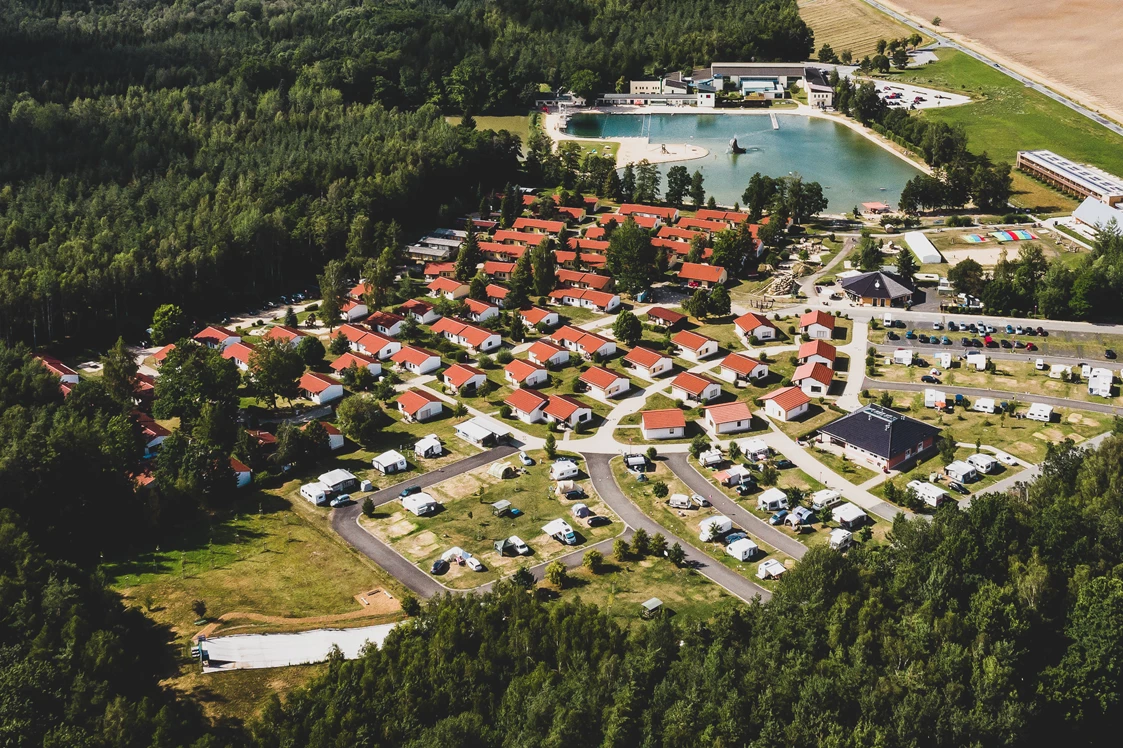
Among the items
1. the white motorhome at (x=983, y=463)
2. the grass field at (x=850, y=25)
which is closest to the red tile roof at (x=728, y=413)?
the white motorhome at (x=983, y=463)

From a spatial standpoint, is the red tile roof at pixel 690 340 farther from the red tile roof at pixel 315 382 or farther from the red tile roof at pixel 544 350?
the red tile roof at pixel 315 382

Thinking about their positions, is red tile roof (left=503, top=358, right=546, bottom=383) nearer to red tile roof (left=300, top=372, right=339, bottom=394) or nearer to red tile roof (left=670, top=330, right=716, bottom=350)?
red tile roof (left=670, top=330, right=716, bottom=350)

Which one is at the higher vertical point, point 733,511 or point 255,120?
point 255,120

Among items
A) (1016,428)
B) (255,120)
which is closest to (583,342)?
(1016,428)

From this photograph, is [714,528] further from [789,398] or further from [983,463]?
[983,463]

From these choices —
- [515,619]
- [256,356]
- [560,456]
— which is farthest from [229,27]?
[515,619]
